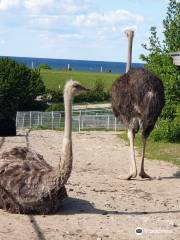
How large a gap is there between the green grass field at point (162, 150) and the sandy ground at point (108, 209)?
2.99 feet

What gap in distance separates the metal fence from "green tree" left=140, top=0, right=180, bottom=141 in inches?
283

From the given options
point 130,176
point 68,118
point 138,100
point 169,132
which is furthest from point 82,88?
point 169,132

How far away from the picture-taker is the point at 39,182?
6.60 meters

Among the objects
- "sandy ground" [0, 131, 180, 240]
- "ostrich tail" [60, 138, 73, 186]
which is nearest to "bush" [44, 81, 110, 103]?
"sandy ground" [0, 131, 180, 240]

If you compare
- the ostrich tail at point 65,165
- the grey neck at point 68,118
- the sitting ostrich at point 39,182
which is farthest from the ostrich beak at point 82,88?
the ostrich tail at point 65,165

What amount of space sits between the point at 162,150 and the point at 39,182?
707cm

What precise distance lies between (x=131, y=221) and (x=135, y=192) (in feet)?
5.43

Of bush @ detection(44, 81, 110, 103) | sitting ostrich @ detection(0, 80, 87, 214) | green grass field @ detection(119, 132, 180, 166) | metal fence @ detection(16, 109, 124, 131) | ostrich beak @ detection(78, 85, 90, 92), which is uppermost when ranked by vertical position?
ostrich beak @ detection(78, 85, 90, 92)

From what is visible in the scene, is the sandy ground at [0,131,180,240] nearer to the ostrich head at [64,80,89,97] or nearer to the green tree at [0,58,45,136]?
the ostrich head at [64,80,89,97]

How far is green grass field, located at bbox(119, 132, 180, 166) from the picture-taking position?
1213 centimetres

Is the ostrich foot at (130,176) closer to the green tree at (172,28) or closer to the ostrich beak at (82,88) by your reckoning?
the ostrich beak at (82,88)

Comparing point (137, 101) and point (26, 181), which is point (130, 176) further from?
point (26, 181)

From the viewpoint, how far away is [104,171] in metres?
10.1

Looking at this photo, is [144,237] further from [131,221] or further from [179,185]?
[179,185]
